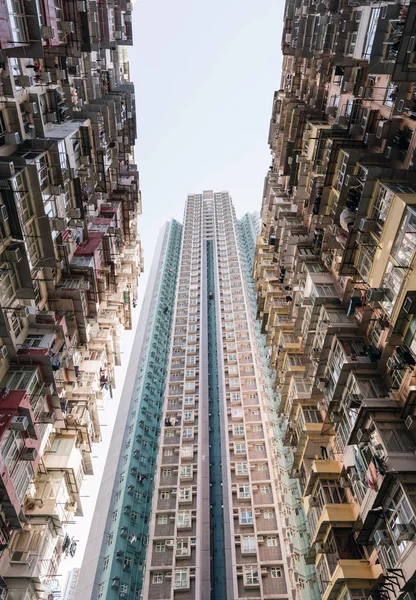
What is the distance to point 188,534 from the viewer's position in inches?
1453

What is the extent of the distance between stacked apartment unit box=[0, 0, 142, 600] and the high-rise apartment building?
15.0 meters

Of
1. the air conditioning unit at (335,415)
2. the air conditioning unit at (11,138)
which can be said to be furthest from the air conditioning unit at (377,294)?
the air conditioning unit at (11,138)

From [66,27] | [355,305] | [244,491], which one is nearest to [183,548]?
[244,491]

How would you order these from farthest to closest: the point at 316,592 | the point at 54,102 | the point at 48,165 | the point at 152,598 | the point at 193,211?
the point at 193,211 → the point at 152,598 → the point at 316,592 → the point at 54,102 → the point at 48,165

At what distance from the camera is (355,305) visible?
23.2 meters

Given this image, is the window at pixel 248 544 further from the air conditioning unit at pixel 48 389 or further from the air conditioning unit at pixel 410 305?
the air conditioning unit at pixel 410 305

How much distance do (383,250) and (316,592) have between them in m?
27.0

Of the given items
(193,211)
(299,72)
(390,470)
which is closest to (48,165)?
(390,470)

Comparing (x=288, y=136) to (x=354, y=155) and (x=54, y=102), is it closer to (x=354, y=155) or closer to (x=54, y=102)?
(x=354, y=155)

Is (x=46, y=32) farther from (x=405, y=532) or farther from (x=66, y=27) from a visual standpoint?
(x=405, y=532)

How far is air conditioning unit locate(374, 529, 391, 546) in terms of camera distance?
17047 mm

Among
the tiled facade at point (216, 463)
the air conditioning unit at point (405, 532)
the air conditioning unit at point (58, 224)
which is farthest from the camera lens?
the tiled facade at point (216, 463)

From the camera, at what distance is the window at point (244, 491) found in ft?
131

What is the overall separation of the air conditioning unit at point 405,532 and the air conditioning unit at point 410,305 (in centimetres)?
927
